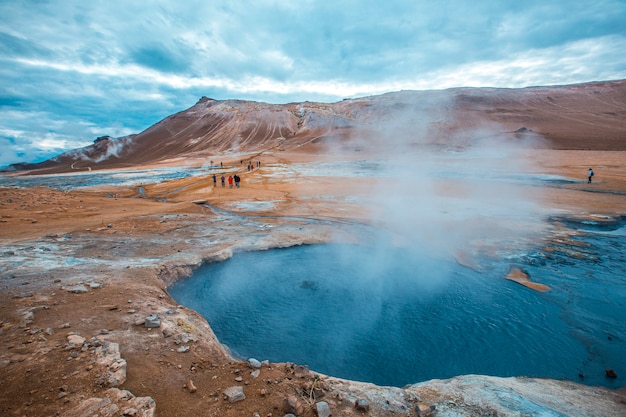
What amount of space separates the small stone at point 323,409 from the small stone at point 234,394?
82 cm

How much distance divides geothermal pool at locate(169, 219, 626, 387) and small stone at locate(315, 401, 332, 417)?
1771 millimetres

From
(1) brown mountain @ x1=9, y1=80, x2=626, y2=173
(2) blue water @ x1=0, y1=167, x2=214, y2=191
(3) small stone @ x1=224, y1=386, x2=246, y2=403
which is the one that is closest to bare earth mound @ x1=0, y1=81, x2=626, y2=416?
(3) small stone @ x1=224, y1=386, x2=246, y2=403

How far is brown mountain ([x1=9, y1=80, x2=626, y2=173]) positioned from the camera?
52.1 m

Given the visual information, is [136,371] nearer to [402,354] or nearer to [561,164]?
[402,354]

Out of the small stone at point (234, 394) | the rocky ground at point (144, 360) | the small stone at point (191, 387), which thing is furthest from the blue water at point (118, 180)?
the small stone at point (234, 394)

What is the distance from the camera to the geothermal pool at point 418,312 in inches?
214

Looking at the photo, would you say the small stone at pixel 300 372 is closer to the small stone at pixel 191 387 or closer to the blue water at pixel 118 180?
the small stone at pixel 191 387

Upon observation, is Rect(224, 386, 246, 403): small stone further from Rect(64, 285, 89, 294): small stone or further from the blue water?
the blue water

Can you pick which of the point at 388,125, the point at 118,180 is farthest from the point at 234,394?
the point at 388,125

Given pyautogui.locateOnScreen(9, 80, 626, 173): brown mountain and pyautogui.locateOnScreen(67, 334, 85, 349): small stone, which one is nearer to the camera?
pyautogui.locateOnScreen(67, 334, 85, 349): small stone

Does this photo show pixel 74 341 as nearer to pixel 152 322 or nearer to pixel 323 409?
pixel 152 322

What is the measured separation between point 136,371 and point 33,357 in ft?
4.06

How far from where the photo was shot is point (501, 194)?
17.7 meters

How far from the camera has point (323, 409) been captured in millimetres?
3461
